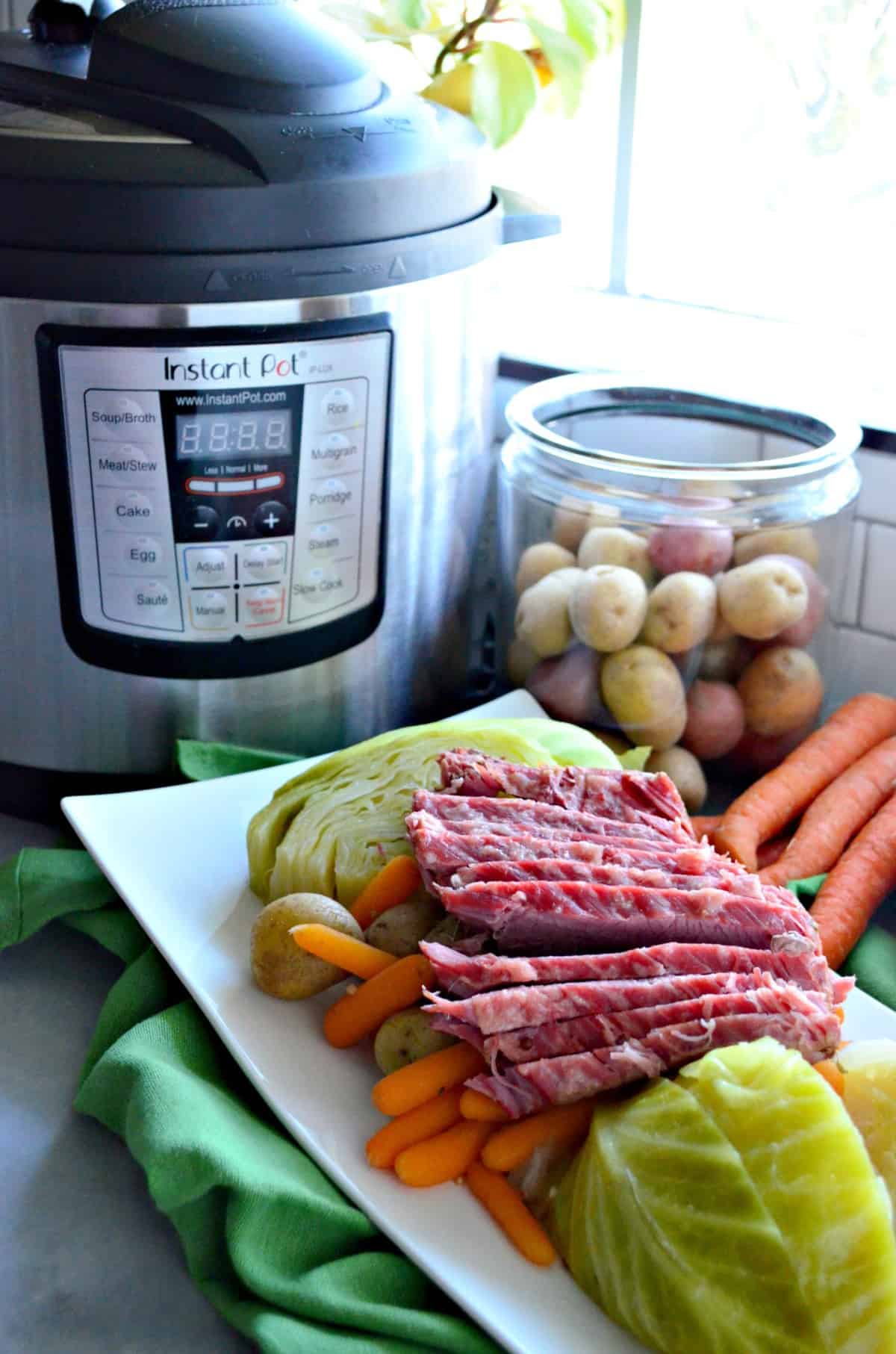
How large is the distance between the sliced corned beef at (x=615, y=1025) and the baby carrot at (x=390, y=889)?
0.14 meters

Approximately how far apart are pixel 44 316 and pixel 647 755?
0.47 m

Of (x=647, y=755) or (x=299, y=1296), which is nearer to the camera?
(x=299, y=1296)

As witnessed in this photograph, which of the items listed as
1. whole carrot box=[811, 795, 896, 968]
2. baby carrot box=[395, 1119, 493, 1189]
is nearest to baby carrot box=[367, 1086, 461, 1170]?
baby carrot box=[395, 1119, 493, 1189]

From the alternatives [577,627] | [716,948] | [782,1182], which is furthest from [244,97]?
[782,1182]

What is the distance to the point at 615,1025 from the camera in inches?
26.8

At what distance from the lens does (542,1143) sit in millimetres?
690

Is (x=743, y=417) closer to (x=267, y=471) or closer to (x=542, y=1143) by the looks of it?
(x=267, y=471)

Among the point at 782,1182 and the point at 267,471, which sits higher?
the point at 267,471

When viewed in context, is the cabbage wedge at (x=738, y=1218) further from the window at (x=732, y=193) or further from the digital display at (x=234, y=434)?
the window at (x=732, y=193)

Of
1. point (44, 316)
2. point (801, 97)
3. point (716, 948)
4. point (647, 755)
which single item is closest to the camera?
point (716, 948)

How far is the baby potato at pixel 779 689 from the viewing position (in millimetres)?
1034

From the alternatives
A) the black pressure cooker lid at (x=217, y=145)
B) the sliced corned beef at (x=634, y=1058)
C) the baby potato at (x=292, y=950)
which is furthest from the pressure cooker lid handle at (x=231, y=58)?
the sliced corned beef at (x=634, y=1058)

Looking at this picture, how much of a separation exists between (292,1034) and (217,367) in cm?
38

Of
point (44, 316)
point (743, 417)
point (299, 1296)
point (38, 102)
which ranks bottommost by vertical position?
point (299, 1296)
